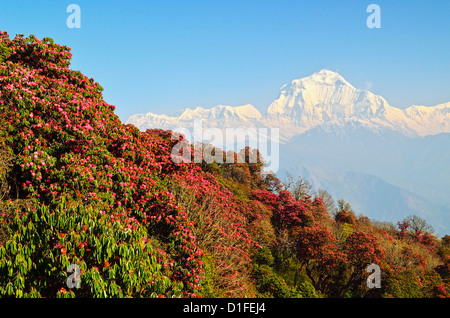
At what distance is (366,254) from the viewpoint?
2430 cm

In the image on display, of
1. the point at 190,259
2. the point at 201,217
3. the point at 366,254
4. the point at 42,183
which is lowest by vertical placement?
the point at 366,254

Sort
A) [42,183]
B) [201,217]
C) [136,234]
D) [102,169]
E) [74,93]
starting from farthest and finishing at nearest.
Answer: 1. [201,217]
2. [74,93]
3. [102,169]
4. [42,183]
5. [136,234]

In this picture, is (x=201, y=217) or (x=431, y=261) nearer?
(x=201, y=217)

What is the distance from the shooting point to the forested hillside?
760 centimetres

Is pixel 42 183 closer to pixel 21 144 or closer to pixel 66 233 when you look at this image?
pixel 21 144

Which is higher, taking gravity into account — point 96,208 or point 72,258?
point 96,208

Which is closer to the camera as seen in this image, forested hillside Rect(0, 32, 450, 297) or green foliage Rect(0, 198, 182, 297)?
green foliage Rect(0, 198, 182, 297)

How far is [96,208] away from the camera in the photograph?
9516mm

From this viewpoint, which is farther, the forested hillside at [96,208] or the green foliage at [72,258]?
the forested hillside at [96,208]

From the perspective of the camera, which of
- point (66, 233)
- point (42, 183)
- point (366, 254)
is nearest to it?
point (66, 233)

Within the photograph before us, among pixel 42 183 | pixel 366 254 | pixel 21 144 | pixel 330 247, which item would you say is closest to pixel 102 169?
pixel 42 183

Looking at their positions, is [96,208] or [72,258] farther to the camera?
[96,208]

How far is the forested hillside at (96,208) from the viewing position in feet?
24.9
